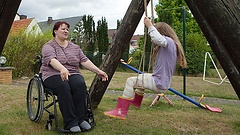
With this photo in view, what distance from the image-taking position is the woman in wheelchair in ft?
9.55

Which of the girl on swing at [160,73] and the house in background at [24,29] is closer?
the girl on swing at [160,73]

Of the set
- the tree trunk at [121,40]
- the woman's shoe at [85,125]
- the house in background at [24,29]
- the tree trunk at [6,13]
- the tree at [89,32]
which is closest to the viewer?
the tree trunk at [6,13]

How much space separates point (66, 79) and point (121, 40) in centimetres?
121

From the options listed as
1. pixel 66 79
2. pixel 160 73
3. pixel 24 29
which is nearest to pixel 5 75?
pixel 24 29

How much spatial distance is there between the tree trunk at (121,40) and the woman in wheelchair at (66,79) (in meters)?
0.41

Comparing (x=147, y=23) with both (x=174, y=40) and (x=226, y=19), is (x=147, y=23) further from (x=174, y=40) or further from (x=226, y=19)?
(x=226, y=19)

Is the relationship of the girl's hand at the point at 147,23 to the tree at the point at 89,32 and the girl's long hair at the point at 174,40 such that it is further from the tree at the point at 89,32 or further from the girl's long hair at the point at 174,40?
the tree at the point at 89,32

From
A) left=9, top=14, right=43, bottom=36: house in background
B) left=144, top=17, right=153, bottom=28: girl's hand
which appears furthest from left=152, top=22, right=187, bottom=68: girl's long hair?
left=9, top=14, right=43, bottom=36: house in background

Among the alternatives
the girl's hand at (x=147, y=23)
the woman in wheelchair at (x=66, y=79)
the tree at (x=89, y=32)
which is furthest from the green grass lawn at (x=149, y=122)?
the tree at (x=89, y=32)

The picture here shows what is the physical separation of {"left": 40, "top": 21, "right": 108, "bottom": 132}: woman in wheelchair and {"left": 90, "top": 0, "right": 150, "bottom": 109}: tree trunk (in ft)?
1.35

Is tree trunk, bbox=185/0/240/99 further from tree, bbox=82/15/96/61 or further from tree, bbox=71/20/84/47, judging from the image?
tree, bbox=71/20/84/47

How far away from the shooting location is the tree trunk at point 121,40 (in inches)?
139

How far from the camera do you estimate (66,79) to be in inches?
105

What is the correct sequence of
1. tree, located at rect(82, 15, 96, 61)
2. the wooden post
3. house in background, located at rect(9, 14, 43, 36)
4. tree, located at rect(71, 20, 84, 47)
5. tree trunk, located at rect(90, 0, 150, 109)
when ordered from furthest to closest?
tree, located at rect(71, 20, 84, 47) → tree, located at rect(82, 15, 96, 61) → house in background, located at rect(9, 14, 43, 36) → the wooden post → tree trunk, located at rect(90, 0, 150, 109)
